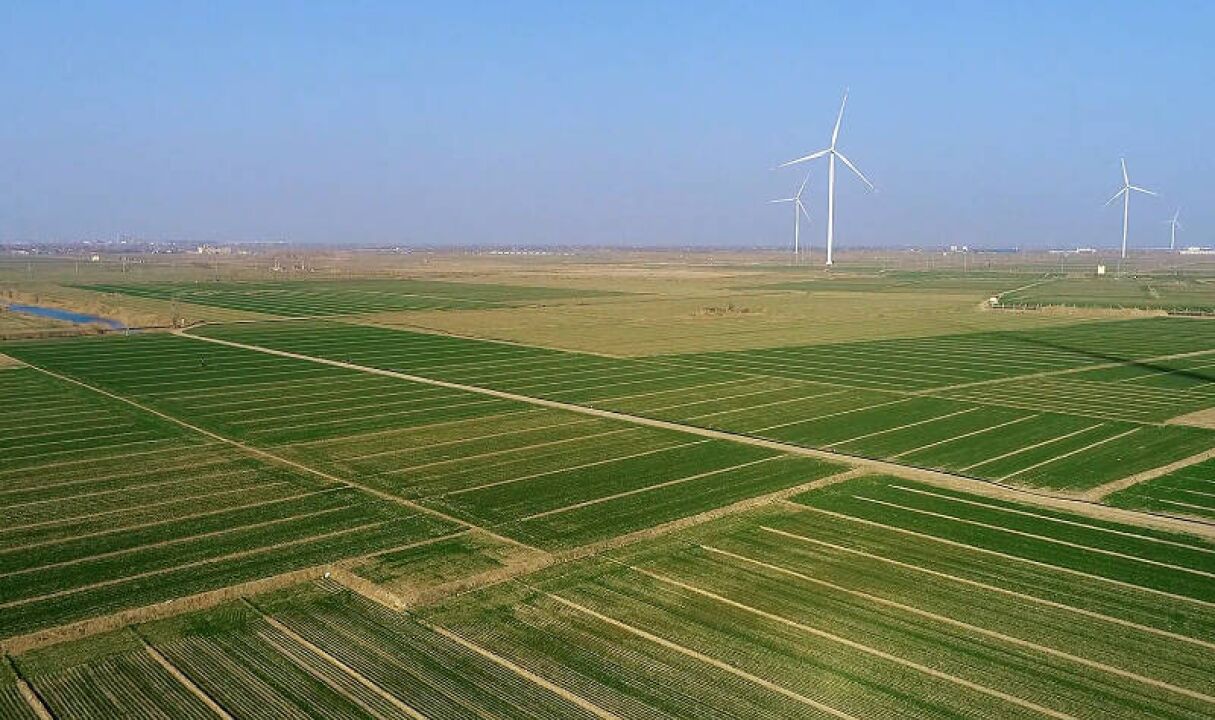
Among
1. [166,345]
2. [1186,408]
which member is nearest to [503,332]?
[166,345]

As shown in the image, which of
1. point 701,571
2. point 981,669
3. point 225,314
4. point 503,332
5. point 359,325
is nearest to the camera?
point 981,669

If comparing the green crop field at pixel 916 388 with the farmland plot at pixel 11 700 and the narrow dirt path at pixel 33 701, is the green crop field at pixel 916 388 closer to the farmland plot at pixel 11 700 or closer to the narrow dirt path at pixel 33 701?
the narrow dirt path at pixel 33 701

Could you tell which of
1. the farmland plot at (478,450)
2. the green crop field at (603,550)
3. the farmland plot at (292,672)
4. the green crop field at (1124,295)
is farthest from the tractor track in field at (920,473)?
the green crop field at (1124,295)

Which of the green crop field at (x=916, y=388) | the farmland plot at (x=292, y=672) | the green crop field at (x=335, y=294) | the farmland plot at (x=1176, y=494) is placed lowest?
the farmland plot at (x=292, y=672)

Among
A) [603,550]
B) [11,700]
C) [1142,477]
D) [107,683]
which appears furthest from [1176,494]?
[11,700]

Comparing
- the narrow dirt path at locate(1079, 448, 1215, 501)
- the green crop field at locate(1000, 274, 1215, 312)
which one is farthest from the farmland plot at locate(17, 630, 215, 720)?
the green crop field at locate(1000, 274, 1215, 312)

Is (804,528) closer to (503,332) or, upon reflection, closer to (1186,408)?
(1186,408)
